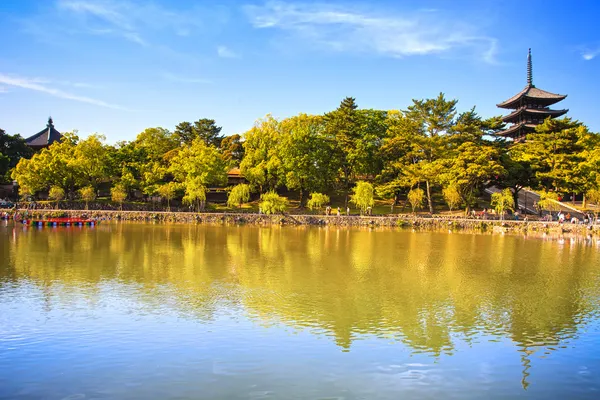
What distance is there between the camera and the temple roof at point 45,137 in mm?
60062

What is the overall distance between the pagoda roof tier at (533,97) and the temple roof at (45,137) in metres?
56.5

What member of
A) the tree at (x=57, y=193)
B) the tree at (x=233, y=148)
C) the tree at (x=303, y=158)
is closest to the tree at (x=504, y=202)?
the tree at (x=303, y=158)

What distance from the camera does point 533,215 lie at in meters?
44.4

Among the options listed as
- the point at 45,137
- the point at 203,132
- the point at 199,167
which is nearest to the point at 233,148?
the point at 203,132

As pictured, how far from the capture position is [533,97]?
2319 inches

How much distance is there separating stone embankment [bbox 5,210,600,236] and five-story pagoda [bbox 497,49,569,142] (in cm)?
2320

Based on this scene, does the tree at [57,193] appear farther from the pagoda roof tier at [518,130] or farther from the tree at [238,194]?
the pagoda roof tier at [518,130]

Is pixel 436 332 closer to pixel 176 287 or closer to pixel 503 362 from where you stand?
pixel 503 362

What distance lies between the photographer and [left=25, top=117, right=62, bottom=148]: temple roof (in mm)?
60062

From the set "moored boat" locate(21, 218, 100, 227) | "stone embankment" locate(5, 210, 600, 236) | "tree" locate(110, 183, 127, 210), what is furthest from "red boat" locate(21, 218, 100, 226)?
"tree" locate(110, 183, 127, 210)

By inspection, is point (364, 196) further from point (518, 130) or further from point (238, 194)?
point (518, 130)

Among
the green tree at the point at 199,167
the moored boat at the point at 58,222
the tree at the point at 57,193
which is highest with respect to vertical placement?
the green tree at the point at 199,167

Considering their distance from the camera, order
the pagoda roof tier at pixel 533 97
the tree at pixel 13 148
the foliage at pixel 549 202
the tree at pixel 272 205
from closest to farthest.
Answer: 1. the foliage at pixel 549 202
2. the tree at pixel 272 205
3. the tree at pixel 13 148
4. the pagoda roof tier at pixel 533 97

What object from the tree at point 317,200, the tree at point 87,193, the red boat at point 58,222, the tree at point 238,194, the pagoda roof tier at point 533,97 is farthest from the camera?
the pagoda roof tier at point 533,97
